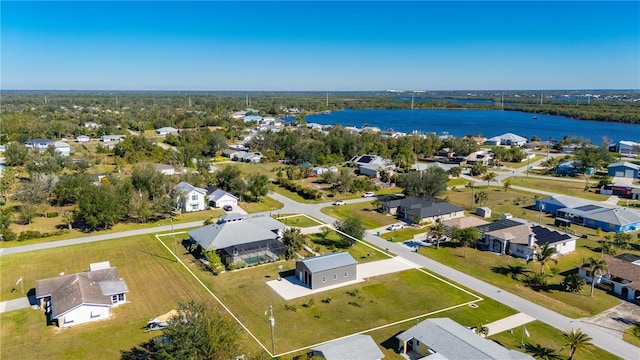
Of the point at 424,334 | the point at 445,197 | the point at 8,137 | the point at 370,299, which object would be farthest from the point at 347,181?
the point at 8,137

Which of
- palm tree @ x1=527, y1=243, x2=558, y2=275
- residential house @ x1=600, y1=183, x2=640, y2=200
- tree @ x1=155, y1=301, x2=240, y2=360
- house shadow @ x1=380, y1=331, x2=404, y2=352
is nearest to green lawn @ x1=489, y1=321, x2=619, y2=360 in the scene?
house shadow @ x1=380, y1=331, x2=404, y2=352

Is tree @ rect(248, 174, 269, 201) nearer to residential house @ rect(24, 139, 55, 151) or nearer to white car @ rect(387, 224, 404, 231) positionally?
white car @ rect(387, 224, 404, 231)

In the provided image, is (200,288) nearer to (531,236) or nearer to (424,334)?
(424,334)

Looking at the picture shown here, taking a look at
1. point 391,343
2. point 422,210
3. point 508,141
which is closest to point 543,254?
point 422,210

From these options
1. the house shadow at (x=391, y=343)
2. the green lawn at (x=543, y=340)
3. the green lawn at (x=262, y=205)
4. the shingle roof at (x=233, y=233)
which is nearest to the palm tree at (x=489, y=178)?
the green lawn at (x=262, y=205)

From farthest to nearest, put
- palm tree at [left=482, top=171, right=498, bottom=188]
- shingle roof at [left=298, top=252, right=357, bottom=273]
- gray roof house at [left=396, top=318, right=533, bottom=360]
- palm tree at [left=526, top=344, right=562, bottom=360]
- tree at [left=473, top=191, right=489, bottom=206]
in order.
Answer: palm tree at [left=482, top=171, right=498, bottom=188], tree at [left=473, top=191, right=489, bottom=206], shingle roof at [left=298, top=252, right=357, bottom=273], palm tree at [left=526, top=344, right=562, bottom=360], gray roof house at [left=396, top=318, right=533, bottom=360]

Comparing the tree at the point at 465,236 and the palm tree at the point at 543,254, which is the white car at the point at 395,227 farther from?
the palm tree at the point at 543,254

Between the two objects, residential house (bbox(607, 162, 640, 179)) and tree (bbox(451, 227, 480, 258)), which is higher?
residential house (bbox(607, 162, 640, 179))

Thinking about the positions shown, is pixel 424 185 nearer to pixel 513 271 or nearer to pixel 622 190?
pixel 513 271
